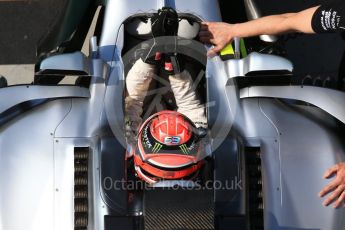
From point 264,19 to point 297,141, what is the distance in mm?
717

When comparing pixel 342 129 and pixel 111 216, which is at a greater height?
pixel 342 129

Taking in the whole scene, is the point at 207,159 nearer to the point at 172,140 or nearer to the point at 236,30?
the point at 172,140

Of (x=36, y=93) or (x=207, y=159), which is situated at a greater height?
(x=36, y=93)

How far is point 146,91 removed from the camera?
3666 mm

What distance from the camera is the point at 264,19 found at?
3816 mm

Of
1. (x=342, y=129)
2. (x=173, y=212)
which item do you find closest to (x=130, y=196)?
(x=173, y=212)

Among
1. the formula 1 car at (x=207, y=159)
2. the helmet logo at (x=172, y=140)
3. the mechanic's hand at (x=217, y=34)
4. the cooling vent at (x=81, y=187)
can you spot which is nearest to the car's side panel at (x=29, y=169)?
the formula 1 car at (x=207, y=159)

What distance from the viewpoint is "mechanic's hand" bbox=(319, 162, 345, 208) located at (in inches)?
132

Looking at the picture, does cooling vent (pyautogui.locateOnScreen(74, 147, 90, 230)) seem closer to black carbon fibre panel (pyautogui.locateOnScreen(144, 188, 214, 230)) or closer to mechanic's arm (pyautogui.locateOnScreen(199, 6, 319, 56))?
black carbon fibre panel (pyautogui.locateOnScreen(144, 188, 214, 230))

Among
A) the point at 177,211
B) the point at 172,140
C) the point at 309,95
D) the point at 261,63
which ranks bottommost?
the point at 177,211

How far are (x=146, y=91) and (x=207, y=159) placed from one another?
631 mm

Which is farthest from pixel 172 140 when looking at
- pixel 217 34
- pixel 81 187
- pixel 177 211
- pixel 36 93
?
pixel 217 34

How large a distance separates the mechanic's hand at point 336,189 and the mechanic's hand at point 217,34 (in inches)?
34.3

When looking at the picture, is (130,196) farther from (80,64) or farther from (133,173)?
(80,64)
